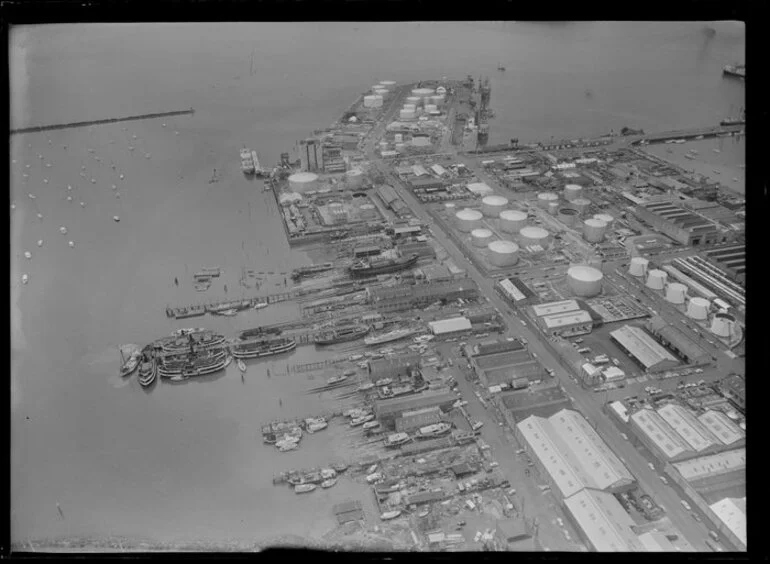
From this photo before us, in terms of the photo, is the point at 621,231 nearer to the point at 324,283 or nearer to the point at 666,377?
the point at 666,377

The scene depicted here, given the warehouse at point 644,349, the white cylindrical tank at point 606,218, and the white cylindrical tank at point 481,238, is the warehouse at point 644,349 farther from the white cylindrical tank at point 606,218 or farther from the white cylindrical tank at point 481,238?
the white cylindrical tank at point 606,218

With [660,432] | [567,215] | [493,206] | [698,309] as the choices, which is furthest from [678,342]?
[493,206]

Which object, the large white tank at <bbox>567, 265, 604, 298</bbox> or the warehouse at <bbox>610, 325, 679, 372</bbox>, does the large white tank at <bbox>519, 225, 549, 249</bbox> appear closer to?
the large white tank at <bbox>567, 265, 604, 298</bbox>

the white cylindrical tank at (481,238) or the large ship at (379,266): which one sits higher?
the white cylindrical tank at (481,238)

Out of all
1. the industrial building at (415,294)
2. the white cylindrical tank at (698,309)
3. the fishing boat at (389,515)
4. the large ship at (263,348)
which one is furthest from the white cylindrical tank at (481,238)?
the fishing boat at (389,515)

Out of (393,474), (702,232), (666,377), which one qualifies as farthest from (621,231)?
(393,474)
